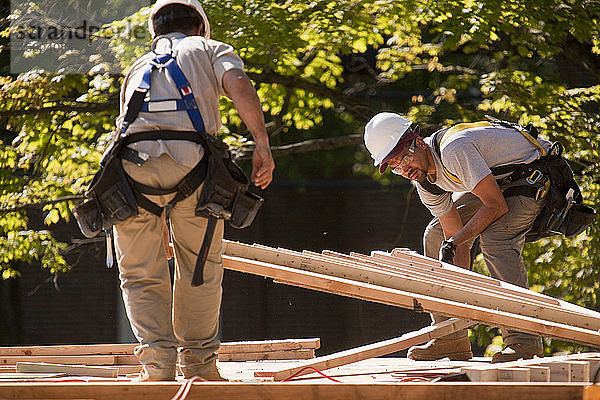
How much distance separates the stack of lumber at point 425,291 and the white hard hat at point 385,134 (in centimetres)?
69

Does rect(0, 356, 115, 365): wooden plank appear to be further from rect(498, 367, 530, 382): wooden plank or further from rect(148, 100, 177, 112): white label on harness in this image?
rect(498, 367, 530, 382): wooden plank

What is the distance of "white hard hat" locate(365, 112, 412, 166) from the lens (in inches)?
204

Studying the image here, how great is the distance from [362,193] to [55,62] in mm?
5494

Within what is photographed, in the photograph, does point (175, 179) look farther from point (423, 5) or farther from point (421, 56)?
point (421, 56)

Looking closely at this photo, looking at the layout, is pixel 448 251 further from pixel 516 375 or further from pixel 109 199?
pixel 109 199

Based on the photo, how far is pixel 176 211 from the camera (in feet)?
12.3

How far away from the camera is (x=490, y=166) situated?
5.13 m

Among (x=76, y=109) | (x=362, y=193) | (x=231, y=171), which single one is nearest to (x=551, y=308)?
(x=231, y=171)

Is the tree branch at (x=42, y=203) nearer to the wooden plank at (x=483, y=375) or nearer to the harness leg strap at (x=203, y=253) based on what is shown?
the harness leg strap at (x=203, y=253)

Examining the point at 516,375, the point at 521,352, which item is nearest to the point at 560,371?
the point at 516,375

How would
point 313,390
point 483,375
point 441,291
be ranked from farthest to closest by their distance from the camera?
1. point 441,291
2. point 483,375
3. point 313,390

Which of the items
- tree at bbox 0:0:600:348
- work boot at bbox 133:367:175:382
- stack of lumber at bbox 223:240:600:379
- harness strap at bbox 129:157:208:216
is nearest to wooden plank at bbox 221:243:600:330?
stack of lumber at bbox 223:240:600:379

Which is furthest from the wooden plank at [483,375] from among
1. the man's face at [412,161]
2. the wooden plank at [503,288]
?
the man's face at [412,161]

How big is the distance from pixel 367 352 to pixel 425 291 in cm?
51
